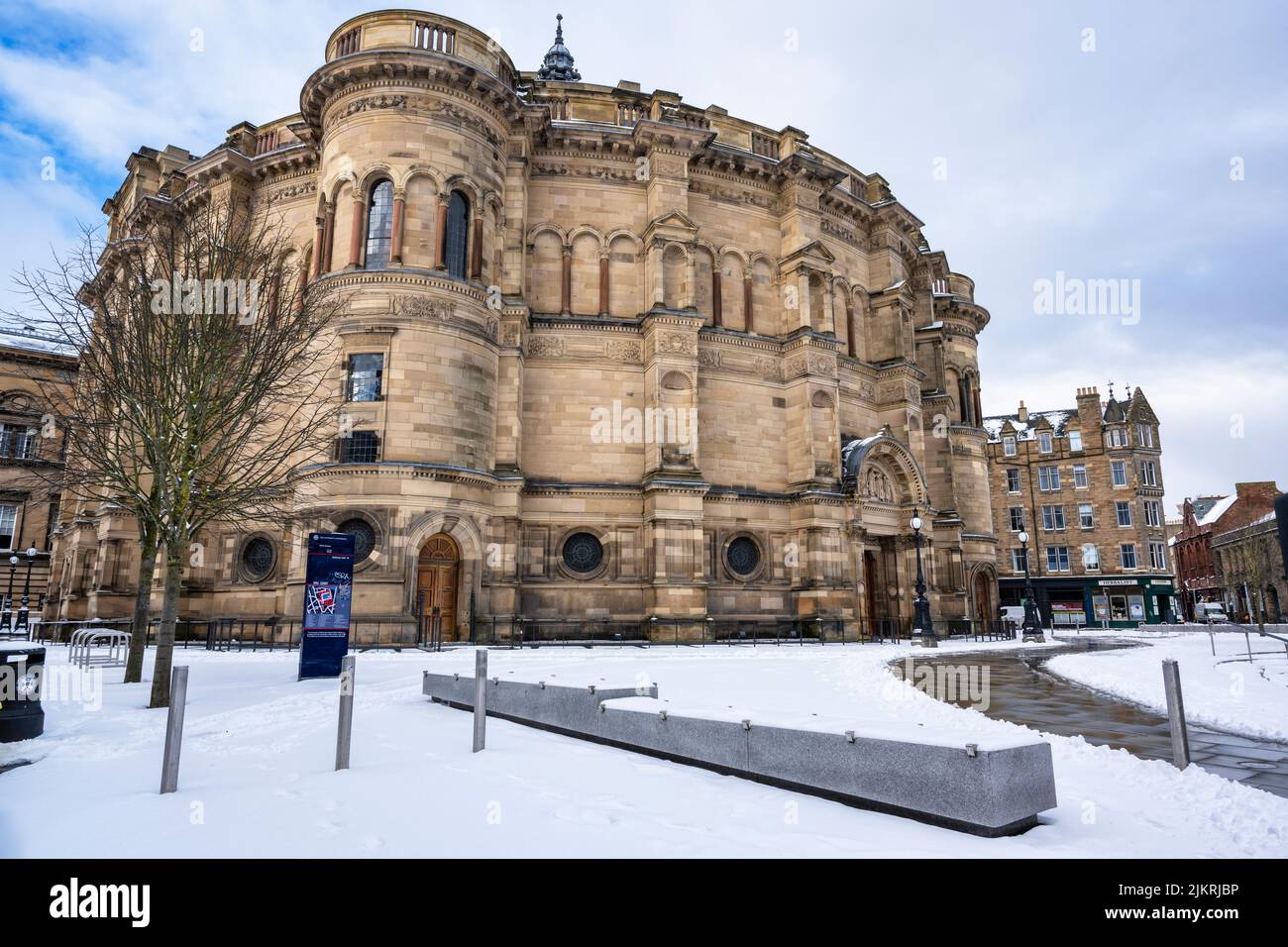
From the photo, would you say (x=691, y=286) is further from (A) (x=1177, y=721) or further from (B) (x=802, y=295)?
(A) (x=1177, y=721)

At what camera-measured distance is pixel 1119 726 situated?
27.6 feet

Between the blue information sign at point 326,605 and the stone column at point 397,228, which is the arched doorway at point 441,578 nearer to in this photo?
the blue information sign at point 326,605

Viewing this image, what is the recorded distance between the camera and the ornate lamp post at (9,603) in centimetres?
3606

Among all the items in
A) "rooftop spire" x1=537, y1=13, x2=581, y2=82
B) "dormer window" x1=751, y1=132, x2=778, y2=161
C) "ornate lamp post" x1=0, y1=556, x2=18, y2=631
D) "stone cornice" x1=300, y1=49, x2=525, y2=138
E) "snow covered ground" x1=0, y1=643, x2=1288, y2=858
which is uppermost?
"rooftop spire" x1=537, y1=13, x2=581, y2=82

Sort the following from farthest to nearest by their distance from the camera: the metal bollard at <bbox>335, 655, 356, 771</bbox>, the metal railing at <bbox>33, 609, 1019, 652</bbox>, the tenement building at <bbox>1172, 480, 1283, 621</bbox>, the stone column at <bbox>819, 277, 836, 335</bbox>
Answer: the tenement building at <bbox>1172, 480, 1283, 621</bbox> < the stone column at <bbox>819, 277, 836, 335</bbox> < the metal railing at <bbox>33, 609, 1019, 652</bbox> < the metal bollard at <bbox>335, 655, 356, 771</bbox>

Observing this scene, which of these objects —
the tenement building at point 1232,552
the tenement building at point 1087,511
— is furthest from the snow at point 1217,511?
the tenement building at point 1087,511

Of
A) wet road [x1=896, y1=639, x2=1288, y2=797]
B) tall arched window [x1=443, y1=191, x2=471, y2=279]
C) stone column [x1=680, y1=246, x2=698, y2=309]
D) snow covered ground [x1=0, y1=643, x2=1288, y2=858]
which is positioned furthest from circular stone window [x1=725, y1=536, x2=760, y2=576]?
snow covered ground [x1=0, y1=643, x2=1288, y2=858]

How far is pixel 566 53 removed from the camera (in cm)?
4778

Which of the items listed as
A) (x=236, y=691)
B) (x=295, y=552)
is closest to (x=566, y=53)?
(x=295, y=552)

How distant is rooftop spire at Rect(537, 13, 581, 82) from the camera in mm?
45531

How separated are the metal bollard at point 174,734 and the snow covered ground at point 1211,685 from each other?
10088mm

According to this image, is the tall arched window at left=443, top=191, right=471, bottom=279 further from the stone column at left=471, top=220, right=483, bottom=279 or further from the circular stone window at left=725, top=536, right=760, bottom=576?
the circular stone window at left=725, top=536, right=760, bottom=576

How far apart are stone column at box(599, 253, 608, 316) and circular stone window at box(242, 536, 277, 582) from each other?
1456cm

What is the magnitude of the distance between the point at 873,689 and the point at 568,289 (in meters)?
21.0
